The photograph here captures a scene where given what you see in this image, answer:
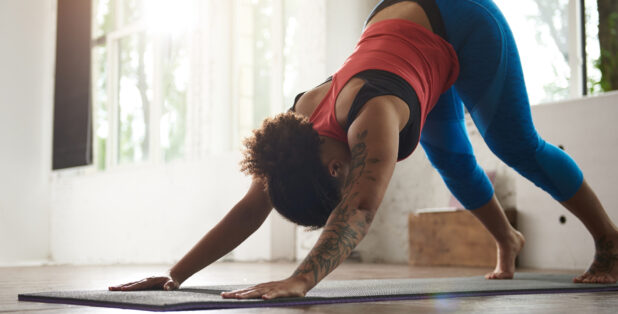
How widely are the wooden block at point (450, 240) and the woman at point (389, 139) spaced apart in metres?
1.51

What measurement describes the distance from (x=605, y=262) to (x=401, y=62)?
0.92 metres

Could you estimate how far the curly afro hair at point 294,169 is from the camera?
5.07ft

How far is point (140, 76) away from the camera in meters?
6.57

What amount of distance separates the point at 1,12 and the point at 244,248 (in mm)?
3807

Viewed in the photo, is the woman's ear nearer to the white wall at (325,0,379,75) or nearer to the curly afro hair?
the curly afro hair

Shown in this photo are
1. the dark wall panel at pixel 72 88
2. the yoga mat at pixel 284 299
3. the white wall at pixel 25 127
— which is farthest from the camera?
the white wall at pixel 25 127

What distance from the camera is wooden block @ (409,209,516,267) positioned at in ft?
12.3

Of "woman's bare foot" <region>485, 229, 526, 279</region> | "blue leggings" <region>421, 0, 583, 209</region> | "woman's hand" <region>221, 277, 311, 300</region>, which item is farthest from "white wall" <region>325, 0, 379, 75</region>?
"woman's hand" <region>221, 277, 311, 300</region>

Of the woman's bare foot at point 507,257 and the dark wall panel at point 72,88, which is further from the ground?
the dark wall panel at point 72,88

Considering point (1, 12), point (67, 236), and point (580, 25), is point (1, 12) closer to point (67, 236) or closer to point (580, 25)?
point (67, 236)

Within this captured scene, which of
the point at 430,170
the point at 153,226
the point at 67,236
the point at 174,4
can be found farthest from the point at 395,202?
the point at 67,236

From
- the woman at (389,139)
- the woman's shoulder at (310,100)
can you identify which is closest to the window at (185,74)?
the woman at (389,139)

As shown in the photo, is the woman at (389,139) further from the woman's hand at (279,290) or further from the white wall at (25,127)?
the white wall at (25,127)

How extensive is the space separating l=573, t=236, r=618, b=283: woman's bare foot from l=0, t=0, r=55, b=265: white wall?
608cm
